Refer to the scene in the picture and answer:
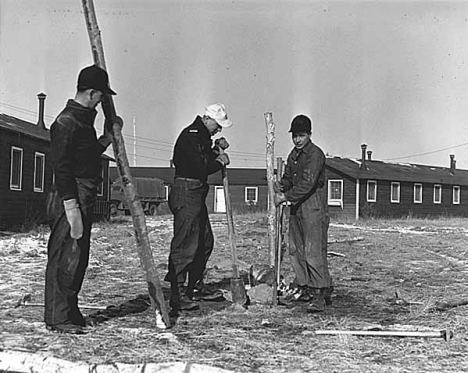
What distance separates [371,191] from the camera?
43344mm

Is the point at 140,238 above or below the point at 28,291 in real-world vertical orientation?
above

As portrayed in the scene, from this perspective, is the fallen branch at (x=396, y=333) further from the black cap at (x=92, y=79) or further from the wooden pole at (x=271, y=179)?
the black cap at (x=92, y=79)

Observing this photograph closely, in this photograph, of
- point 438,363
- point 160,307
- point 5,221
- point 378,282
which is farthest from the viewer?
point 5,221

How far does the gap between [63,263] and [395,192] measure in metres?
40.9

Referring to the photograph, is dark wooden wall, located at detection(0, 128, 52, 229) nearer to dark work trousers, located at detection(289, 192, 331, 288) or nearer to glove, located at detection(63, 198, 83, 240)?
dark work trousers, located at detection(289, 192, 331, 288)

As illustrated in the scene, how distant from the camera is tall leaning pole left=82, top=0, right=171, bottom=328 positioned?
6039 mm

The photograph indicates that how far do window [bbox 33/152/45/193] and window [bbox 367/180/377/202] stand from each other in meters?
23.6

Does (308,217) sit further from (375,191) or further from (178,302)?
(375,191)

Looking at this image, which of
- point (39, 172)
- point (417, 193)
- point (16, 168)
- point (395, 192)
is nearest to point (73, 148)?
point (16, 168)

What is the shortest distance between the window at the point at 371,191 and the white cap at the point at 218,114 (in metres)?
36.6

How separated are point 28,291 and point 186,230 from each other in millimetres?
2544

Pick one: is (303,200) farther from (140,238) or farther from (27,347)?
(27,347)

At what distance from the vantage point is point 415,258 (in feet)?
47.5

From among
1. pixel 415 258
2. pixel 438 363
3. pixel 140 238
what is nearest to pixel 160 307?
pixel 140 238
